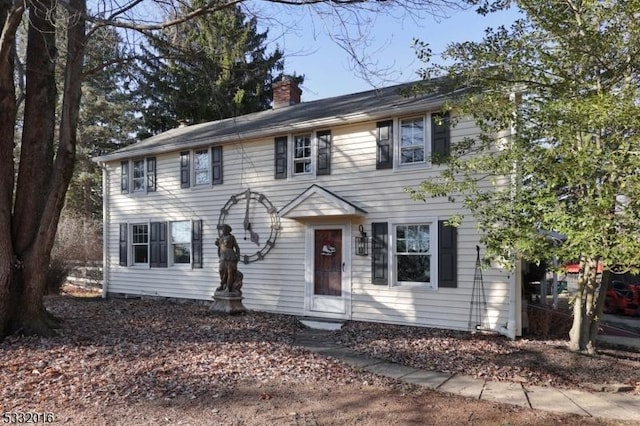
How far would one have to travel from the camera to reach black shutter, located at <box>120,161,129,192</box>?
1514 cm

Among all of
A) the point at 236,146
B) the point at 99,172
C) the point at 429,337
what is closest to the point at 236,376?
the point at 429,337

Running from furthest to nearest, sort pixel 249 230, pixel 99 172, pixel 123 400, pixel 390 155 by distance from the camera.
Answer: pixel 99 172 < pixel 249 230 < pixel 390 155 < pixel 123 400

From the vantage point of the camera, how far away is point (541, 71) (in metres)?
6.70

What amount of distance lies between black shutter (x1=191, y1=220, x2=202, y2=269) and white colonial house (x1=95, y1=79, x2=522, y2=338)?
4 centimetres

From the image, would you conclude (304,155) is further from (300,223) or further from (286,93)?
(286,93)

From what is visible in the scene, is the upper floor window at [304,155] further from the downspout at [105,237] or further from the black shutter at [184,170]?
the downspout at [105,237]

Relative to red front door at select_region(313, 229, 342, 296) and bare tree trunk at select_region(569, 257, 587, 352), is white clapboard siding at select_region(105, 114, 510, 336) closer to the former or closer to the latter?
red front door at select_region(313, 229, 342, 296)

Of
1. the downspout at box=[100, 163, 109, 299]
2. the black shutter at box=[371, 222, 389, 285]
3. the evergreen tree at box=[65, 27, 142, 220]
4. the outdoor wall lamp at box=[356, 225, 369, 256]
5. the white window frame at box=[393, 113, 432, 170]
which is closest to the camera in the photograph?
the white window frame at box=[393, 113, 432, 170]

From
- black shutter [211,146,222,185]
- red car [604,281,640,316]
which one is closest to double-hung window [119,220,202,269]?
black shutter [211,146,222,185]

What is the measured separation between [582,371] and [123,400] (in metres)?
5.70

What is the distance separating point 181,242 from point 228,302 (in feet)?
11.5

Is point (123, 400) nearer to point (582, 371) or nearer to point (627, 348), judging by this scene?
point (582, 371)

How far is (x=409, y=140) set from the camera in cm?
1013

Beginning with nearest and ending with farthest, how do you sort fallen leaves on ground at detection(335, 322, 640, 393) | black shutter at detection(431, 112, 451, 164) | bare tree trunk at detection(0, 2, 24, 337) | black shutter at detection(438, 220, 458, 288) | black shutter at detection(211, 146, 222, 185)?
fallen leaves on ground at detection(335, 322, 640, 393) → bare tree trunk at detection(0, 2, 24, 337) → black shutter at detection(438, 220, 458, 288) → black shutter at detection(431, 112, 451, 164) → black shutter at detection(211, 146, 222, 185)
